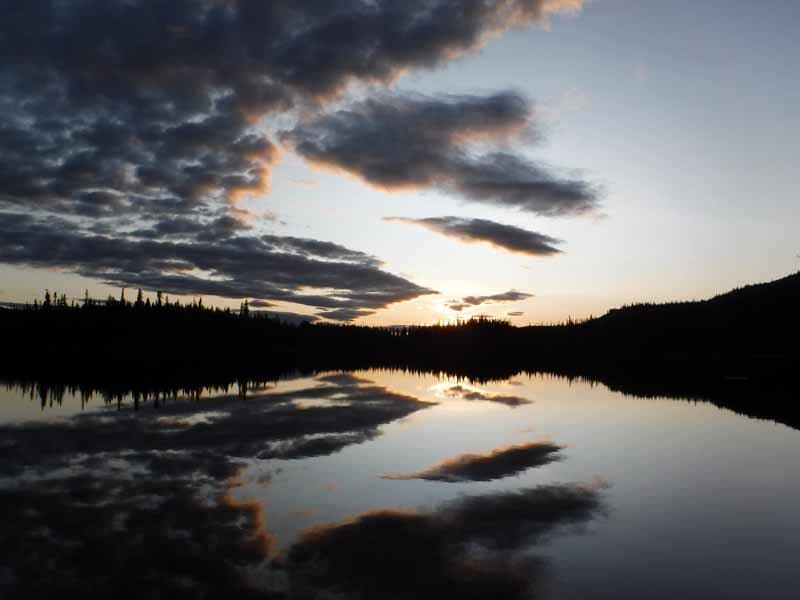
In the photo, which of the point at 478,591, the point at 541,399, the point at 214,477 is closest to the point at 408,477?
the point at 214,477

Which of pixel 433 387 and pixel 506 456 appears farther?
pixel 433 387

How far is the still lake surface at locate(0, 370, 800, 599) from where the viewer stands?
12.9 meters

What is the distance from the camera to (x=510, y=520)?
56.2 ft

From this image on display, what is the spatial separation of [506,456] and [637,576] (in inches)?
536

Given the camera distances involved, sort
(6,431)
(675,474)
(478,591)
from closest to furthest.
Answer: (478,591) < (675,474) < (6,431)

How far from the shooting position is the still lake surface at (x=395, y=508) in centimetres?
1288

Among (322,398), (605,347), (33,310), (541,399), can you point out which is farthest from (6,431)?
(605,347)

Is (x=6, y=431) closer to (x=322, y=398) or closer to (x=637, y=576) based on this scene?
(x=322, y=398)

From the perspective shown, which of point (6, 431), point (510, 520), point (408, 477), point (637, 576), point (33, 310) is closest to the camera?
point (637, 576)

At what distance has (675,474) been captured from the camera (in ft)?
81.4

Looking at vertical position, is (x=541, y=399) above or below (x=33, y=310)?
below

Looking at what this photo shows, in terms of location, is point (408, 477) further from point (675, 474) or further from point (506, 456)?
point (675, 474)

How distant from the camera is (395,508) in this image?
18266mm

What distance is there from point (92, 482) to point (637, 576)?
64.0 ft
